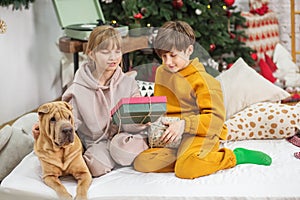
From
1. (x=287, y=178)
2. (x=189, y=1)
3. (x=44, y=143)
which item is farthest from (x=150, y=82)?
(x=189, y=1)

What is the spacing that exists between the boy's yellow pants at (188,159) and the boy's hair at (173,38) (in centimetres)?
32

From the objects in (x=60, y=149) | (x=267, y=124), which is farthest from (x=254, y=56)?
(x=60, y=149)

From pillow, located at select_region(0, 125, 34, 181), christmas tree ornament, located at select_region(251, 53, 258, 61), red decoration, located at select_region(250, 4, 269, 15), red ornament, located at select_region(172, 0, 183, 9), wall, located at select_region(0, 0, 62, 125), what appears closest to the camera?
pillow, located at select_region(0, 125, 34, 181)

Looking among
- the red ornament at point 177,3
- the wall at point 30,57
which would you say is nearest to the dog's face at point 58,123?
the wall at point 30,57

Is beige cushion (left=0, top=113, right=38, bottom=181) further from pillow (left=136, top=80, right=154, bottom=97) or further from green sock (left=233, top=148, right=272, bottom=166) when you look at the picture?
green sock (left=233, top=148, right=272, bottom=166)

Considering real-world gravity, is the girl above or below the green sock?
above

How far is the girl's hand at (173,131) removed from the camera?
1.86m

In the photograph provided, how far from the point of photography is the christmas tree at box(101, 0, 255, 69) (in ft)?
12.7

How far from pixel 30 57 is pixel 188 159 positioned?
222cm

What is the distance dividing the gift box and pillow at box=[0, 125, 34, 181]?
0.58m

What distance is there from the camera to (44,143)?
1.79 meters

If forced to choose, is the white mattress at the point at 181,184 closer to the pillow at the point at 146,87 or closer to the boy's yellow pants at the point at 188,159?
the boy's yellow pants at the point at 188,159

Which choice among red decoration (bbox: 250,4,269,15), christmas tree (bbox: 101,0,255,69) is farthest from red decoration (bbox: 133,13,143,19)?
red decoration (bbox: 250,4,269,15)

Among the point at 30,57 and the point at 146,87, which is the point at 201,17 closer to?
the point at 30,57
